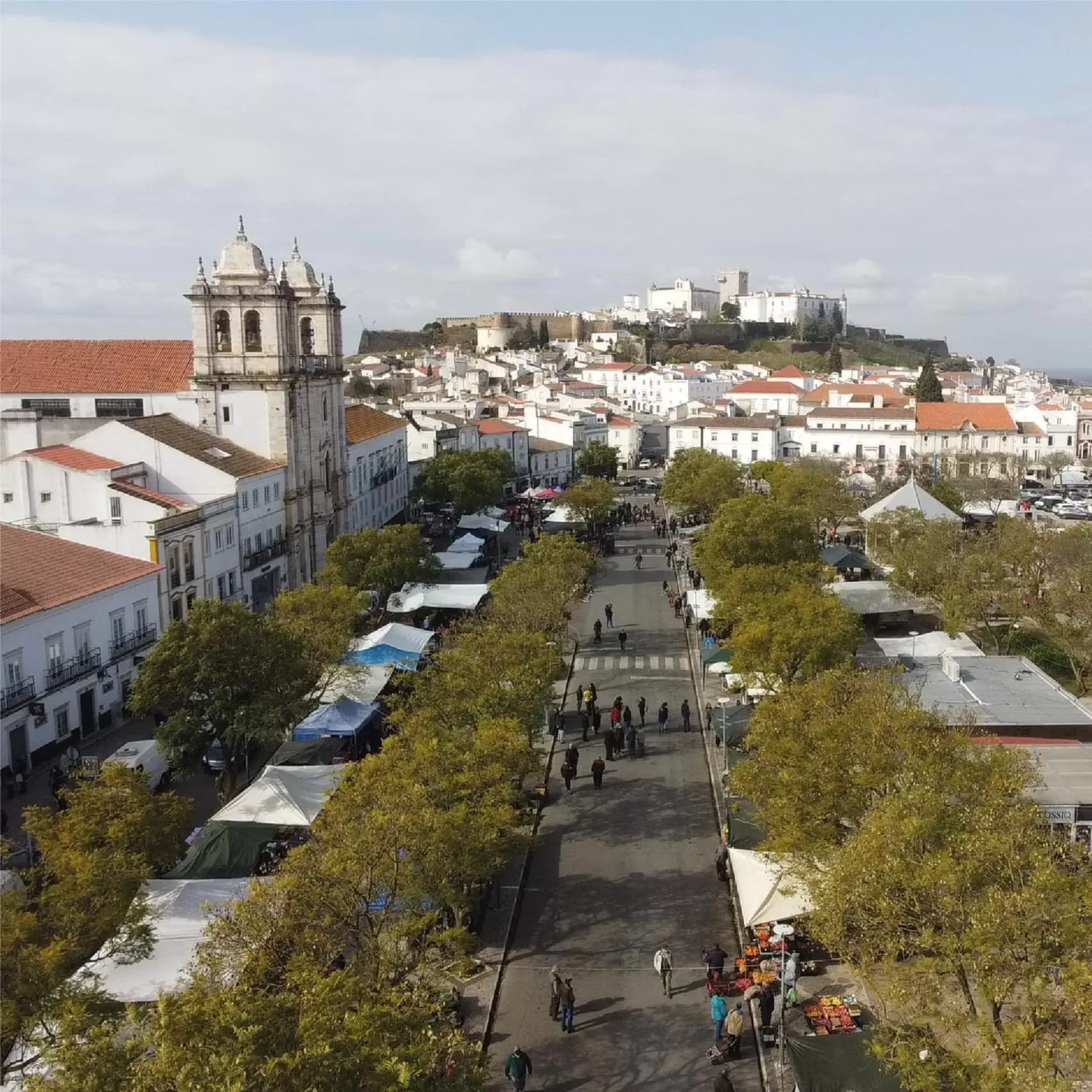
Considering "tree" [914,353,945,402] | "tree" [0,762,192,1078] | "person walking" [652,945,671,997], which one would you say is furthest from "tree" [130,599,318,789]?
"tree" [914,353,945,402]

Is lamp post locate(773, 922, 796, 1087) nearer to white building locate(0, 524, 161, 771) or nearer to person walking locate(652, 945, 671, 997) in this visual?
person walking locate(652, 945, 671, 997)

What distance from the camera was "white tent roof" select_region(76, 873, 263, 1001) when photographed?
14.8 m

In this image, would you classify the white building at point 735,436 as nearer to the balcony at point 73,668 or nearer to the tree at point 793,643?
the tree at point 793,643

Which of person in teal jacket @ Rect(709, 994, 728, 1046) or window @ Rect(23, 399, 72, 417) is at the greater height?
window @ Rect(23, 399, 72, 417)

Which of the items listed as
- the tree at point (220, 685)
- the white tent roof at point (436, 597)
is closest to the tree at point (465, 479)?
the white tent roof at point (436, 597)

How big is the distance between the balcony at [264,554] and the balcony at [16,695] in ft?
46.1

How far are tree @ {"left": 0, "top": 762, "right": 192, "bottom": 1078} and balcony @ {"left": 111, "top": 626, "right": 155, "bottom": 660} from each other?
1266 centimetres

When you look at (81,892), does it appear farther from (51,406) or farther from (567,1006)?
(51,406)

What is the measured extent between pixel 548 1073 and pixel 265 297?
3578 centimetres

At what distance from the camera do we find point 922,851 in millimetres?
13969

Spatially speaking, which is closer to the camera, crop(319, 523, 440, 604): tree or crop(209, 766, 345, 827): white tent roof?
crop(209, 766, 345, 827): white tent roof

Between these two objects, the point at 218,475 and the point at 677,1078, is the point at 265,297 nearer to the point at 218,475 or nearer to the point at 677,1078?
the point at 218,475

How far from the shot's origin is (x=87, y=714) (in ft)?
95.5

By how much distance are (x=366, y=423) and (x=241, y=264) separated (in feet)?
49.5
